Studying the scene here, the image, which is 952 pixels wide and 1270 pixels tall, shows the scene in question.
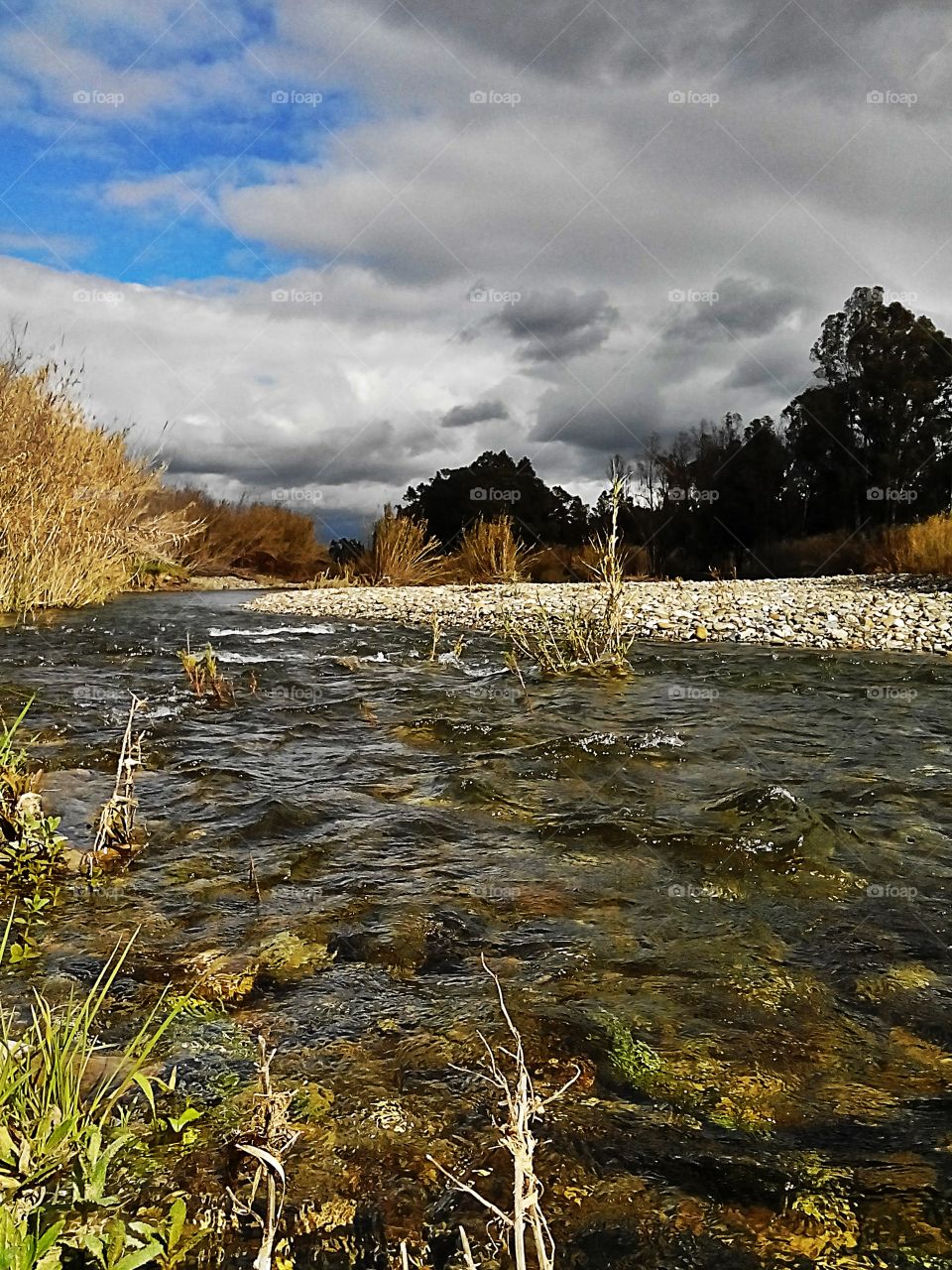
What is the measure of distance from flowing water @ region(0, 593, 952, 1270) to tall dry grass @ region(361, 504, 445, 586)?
1081 centimetres

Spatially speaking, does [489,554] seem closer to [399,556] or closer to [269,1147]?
[399,556]

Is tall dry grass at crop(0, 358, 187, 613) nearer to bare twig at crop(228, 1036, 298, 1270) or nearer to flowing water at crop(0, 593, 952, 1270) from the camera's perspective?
flowing water at crop(0, 593, 952, 1270)

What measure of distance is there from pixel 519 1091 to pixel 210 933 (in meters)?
1.64

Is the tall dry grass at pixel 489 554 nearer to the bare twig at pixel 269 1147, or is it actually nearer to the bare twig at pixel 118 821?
the bare twig at pixel 118 821

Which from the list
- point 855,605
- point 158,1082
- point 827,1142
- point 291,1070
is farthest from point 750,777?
point 855,605

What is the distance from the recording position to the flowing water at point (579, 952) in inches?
58.7

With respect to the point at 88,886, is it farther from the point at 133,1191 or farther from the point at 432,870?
the point at 133,1191

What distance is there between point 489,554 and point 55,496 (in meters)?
7.47

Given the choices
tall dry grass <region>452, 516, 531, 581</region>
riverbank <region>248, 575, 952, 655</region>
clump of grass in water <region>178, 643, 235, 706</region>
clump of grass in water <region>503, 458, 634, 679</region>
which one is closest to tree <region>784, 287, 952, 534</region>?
riverbank <region>248, 575, 952, 655</region>

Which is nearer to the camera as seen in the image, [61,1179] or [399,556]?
[61,1179]

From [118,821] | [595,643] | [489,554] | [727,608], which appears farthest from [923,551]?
[118,821]

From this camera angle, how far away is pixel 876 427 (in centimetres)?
2389

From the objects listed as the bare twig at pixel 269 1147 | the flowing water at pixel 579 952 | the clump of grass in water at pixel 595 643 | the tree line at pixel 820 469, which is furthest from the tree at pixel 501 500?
the bare twig at pixel 269 1147

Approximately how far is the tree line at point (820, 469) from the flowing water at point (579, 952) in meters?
17.6
